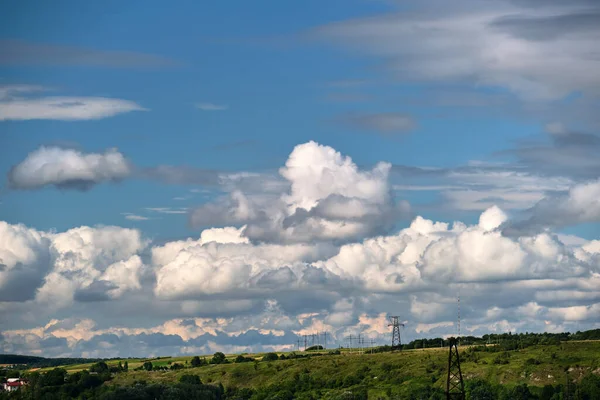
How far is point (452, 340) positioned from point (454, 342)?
2.18 meters

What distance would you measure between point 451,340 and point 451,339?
28cm

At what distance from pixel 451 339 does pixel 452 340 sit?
134 centimetres

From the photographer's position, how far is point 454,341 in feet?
530

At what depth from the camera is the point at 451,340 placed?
519ft

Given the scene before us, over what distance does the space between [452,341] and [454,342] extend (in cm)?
189

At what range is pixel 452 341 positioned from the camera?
15988 cm

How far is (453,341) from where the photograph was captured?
161 meters

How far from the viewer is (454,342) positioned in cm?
16162

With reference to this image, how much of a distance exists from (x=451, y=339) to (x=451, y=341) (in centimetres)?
56

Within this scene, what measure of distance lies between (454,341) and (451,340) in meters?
3.70

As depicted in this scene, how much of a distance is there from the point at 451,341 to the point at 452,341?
207cm

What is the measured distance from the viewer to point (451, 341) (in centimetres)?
15788
